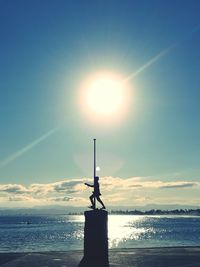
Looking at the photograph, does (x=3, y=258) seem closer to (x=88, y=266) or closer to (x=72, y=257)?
(x=72, y=257)

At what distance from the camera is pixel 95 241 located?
20.9 metres

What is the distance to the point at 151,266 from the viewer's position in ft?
72.8

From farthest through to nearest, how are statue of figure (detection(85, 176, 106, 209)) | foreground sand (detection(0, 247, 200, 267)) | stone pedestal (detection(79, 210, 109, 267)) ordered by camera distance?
foreground sand (detection(0, 247, 200, 267)) → statue of figure (detection(85, 176, 106, 209)) → stone pedestal (detection(79, 210, 109, 267))

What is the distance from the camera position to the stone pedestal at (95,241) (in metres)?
20.8

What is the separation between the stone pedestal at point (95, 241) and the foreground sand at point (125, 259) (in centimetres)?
170

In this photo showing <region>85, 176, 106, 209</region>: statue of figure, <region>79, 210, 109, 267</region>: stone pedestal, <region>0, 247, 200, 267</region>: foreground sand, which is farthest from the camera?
<region>0, 247, 200, 267</region>: foreground sand

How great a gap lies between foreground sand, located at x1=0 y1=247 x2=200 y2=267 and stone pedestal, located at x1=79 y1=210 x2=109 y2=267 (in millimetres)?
1698

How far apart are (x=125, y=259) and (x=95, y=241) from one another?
4.76 meters

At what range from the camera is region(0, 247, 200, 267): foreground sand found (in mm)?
22891

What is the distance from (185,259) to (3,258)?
1085 centimetres

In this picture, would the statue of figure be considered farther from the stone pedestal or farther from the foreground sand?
the foreground sand

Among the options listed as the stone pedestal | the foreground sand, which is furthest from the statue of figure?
the foreground sand

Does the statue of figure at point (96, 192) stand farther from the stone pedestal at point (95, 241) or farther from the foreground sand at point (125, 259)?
the foreground sand at point (125, 259)

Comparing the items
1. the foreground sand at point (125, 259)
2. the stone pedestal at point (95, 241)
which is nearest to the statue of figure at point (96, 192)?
the stone pedestal at point (95, 241)
